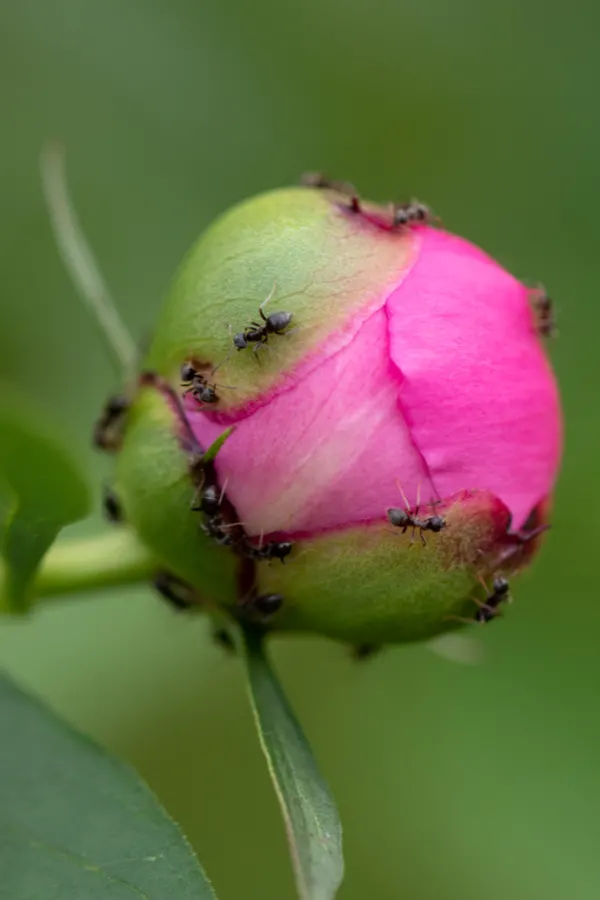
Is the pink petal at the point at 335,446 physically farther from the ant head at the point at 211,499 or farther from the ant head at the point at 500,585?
the ant head at the point at 500,585

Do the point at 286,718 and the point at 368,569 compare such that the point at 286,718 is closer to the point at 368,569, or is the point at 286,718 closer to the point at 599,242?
the point at 368,569

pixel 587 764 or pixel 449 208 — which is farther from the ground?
pixel 449 208

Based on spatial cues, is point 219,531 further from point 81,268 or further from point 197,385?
point 81,268

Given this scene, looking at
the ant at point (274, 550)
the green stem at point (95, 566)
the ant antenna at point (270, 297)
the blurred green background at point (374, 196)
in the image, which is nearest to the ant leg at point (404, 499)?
the ant at point (274, 550)

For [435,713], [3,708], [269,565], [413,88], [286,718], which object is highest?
[413,88]

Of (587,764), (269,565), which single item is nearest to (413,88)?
(587,764)

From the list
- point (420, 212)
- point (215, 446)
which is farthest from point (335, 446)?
point (420, 212)

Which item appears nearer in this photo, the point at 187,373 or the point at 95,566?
the point at 187,373
